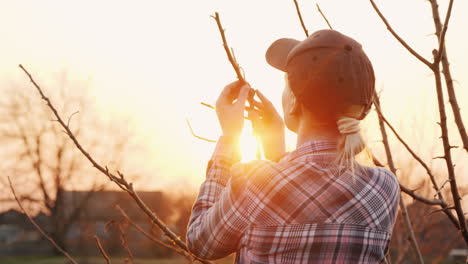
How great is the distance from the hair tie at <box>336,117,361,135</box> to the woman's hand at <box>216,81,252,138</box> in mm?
306

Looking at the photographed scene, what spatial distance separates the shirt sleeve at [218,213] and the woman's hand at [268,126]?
0.51 ft

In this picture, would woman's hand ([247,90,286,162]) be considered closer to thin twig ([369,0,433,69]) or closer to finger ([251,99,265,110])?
finger ([251,99,265,110])

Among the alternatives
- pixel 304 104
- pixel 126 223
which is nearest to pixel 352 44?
pixel 304 104

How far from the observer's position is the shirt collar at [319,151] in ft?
4.36

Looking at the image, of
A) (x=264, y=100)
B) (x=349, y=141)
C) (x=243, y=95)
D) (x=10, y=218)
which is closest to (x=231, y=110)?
(x=243, y=95)

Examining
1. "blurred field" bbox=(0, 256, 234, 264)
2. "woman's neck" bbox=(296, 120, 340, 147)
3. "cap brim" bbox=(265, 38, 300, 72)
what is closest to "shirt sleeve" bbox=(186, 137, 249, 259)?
"woman's neck" bbox=(296, 120, 340, 147)

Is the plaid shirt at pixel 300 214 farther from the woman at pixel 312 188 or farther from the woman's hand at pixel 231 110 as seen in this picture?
the woman's hand at pixel 231 110

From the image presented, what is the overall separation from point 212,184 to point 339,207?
384mm

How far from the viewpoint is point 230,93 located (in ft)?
4.96

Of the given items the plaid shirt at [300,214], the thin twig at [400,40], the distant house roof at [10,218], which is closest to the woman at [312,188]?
the plaid shirt at [300,214]

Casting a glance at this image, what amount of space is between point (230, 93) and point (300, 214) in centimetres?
46

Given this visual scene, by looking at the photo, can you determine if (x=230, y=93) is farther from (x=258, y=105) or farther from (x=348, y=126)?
(x=348, y=126)

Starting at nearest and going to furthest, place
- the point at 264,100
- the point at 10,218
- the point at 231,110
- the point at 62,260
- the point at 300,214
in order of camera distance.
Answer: the point at 300,214, the point at 231,110, the point at 264,100, the point at 62,260, the point at 10,218

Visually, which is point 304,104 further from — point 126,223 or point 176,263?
point 176,263
